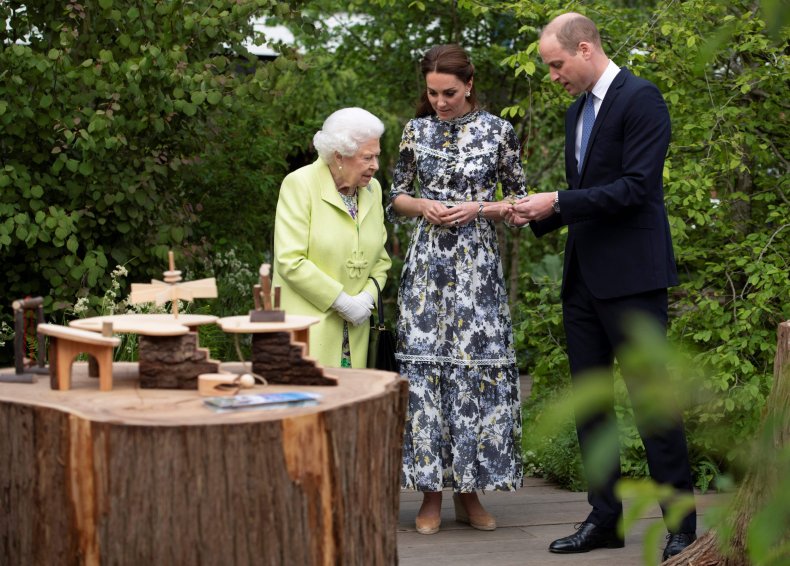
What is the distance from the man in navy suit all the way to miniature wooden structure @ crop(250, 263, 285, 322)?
138cm

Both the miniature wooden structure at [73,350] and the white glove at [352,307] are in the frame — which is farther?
the white glove at [352,307]

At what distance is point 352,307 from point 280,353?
1.29 m

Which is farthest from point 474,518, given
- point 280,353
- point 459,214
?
point 280,353

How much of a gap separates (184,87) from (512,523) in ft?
8.65

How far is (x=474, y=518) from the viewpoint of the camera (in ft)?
14.3

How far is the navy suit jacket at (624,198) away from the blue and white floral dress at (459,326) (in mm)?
497

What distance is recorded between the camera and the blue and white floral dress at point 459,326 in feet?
13.8

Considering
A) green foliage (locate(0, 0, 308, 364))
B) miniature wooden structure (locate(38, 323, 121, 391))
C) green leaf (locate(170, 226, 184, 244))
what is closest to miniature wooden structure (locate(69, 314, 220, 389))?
miniature wooden structure (locate(38, 323, 121, 391))

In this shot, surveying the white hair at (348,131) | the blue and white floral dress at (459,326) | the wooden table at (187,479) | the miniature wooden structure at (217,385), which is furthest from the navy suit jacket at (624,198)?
the miniature wooden structure at (217,385)

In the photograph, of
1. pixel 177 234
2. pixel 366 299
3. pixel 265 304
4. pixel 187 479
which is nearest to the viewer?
pixel 187 479

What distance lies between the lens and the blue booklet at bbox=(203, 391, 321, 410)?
7.45 ft

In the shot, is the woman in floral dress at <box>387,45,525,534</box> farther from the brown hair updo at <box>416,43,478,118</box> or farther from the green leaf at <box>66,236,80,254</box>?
the green leaf at <box>66,236,80,254</box>

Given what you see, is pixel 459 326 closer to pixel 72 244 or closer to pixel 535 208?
pixel 535 208

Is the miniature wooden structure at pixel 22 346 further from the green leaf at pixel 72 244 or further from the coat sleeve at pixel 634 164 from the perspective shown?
the green leaf at pixel 72 244
